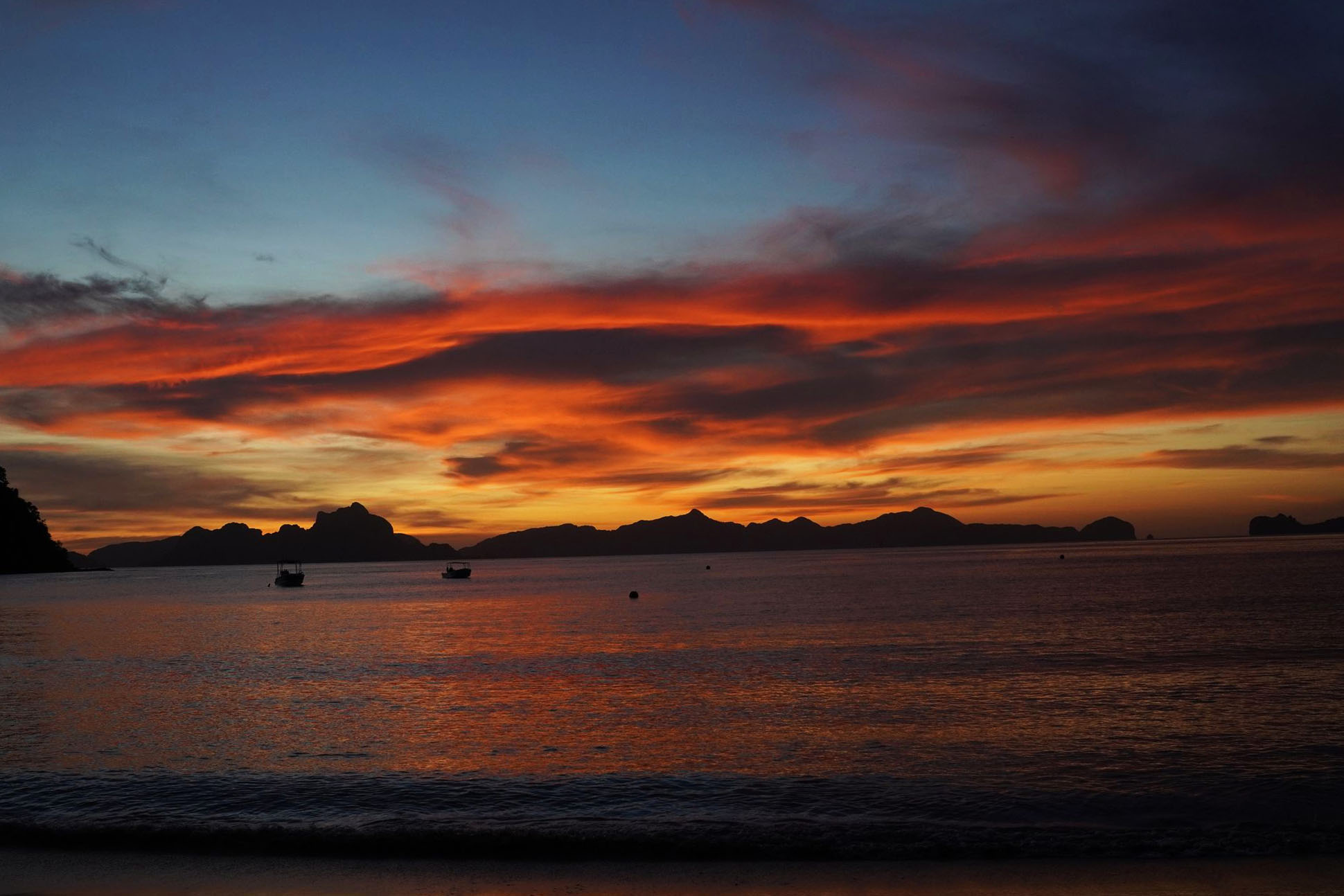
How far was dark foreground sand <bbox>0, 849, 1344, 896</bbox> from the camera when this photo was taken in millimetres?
13555

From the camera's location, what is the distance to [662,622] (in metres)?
76.7

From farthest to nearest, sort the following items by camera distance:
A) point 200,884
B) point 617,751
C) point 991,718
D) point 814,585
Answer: point 814,585 < point 991,718 < point 617,751 < point 200,884

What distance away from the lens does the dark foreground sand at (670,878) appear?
1355 cm

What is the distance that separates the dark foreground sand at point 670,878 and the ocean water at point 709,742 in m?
0.82

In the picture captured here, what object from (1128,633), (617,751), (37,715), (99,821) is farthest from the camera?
(1128,633)

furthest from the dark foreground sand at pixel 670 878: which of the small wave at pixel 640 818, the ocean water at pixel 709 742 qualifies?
the ocean water at pixel 709 742

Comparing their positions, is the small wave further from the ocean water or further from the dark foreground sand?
the dark foreground sand

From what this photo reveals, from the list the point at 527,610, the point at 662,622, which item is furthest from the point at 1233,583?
the point at 527,610

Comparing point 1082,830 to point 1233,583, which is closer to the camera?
point 1082,830

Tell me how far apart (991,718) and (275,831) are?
21.5 metres

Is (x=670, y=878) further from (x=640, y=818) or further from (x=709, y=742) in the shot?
(x=709, y=742)

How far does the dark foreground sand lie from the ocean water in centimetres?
82

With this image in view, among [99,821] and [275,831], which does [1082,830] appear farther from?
[99,821]

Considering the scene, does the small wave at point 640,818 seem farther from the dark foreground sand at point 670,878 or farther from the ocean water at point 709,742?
the dark foreground sand at point 670,878
